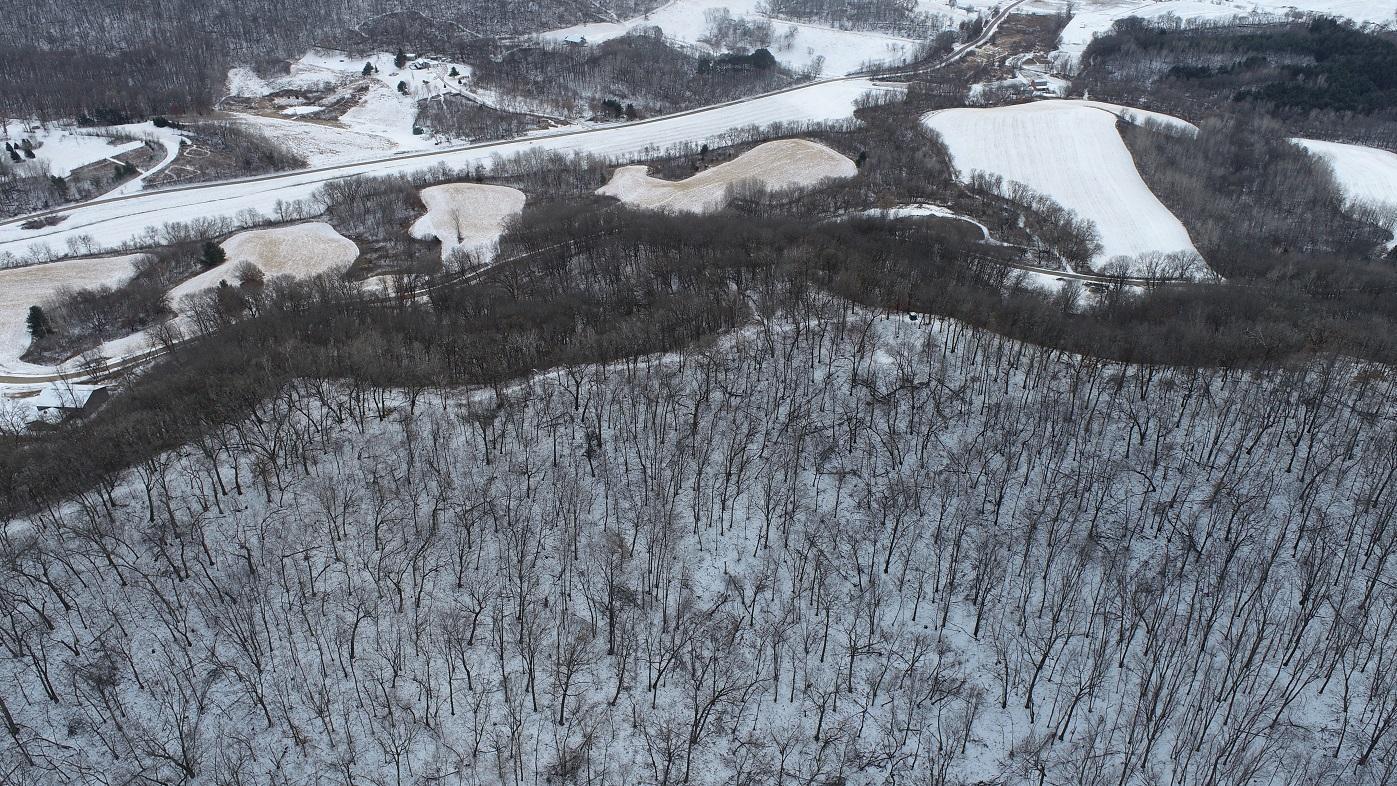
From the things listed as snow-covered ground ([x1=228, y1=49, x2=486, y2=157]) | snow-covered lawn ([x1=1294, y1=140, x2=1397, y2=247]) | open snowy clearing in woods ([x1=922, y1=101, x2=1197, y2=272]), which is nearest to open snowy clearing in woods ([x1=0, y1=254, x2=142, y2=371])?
snow-covered ground ([x1=228, y1=49, x2=486, y2=157])

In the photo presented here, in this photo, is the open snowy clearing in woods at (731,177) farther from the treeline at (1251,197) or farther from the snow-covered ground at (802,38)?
Answer: the snow-covered ground at (802,38)

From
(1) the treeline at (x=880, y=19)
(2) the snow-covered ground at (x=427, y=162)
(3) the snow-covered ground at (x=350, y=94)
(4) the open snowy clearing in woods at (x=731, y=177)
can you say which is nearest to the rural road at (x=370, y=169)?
(2) the snow-covered ground at (x=427, y=162)

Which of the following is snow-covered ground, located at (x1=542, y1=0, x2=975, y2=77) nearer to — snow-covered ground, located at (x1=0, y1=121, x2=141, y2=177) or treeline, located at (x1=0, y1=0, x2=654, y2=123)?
treeline, located at (x1=0, y1=0, x2=654, y2=123)

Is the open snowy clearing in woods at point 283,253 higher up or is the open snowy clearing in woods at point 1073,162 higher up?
the open snowy clearing in woods at point 1073,162

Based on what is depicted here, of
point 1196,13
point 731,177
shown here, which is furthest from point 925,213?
point 1196,13

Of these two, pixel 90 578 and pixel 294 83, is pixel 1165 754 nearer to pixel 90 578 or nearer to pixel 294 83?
pixel 90 578

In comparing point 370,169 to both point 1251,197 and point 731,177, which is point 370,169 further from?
point 1251,197
